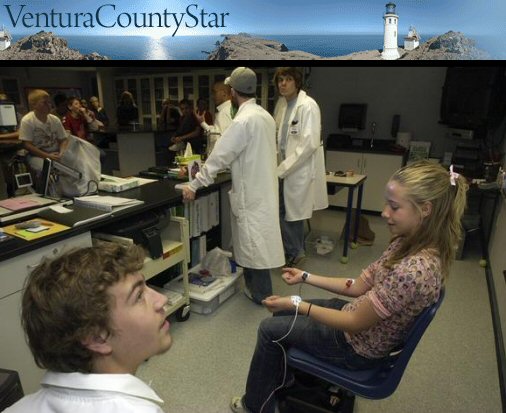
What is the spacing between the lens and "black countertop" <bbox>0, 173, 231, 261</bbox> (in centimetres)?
140

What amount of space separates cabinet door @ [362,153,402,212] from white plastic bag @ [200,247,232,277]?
233 centimetres

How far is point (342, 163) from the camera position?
4.37 meters

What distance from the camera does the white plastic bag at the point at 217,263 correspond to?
2.54 meters

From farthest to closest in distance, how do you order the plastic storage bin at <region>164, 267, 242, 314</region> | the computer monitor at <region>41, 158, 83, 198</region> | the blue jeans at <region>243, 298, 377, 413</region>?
the plastic storage bin at <region>164, 267, 242, 314</region> → the computer monitor at <region>41, 158, 83, 198</region> → the blue jeans at <region>243, 298, 377, 413</region>

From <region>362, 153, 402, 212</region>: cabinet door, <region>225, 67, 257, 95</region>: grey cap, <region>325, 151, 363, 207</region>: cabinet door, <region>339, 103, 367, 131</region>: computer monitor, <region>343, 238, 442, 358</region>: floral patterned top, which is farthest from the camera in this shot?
<region>339, 103, 367, 131</region>: computer monitor

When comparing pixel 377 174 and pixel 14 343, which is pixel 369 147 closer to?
pixel 377 174

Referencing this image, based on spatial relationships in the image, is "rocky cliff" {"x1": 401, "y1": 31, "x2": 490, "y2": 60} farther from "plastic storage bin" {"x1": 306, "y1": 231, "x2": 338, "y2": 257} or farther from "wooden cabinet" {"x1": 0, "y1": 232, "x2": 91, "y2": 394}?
"plastic storage bin" {"x1": 306, "y1": 231, "x2": 338, "y2": 257}

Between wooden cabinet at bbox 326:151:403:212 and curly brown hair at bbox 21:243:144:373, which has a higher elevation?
curly brown hair at bbox 21:243:144:373

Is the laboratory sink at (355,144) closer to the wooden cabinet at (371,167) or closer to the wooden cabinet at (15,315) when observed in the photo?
the wooden cabinet at (371,167)

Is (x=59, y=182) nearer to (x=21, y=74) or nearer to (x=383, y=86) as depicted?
(x=383, y=86)

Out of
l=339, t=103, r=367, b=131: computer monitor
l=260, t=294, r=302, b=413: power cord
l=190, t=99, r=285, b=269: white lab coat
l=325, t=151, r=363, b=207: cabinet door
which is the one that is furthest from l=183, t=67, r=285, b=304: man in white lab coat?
l=339, t=103, r=367, b=131: computer monitor

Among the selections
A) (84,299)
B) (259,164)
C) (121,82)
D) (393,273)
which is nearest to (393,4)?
(393,273)

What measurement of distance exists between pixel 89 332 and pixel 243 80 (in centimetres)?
173

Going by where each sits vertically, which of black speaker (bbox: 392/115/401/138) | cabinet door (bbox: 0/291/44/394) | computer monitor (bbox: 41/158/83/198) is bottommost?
cabinet door (bbox: 0/291/44/394)
